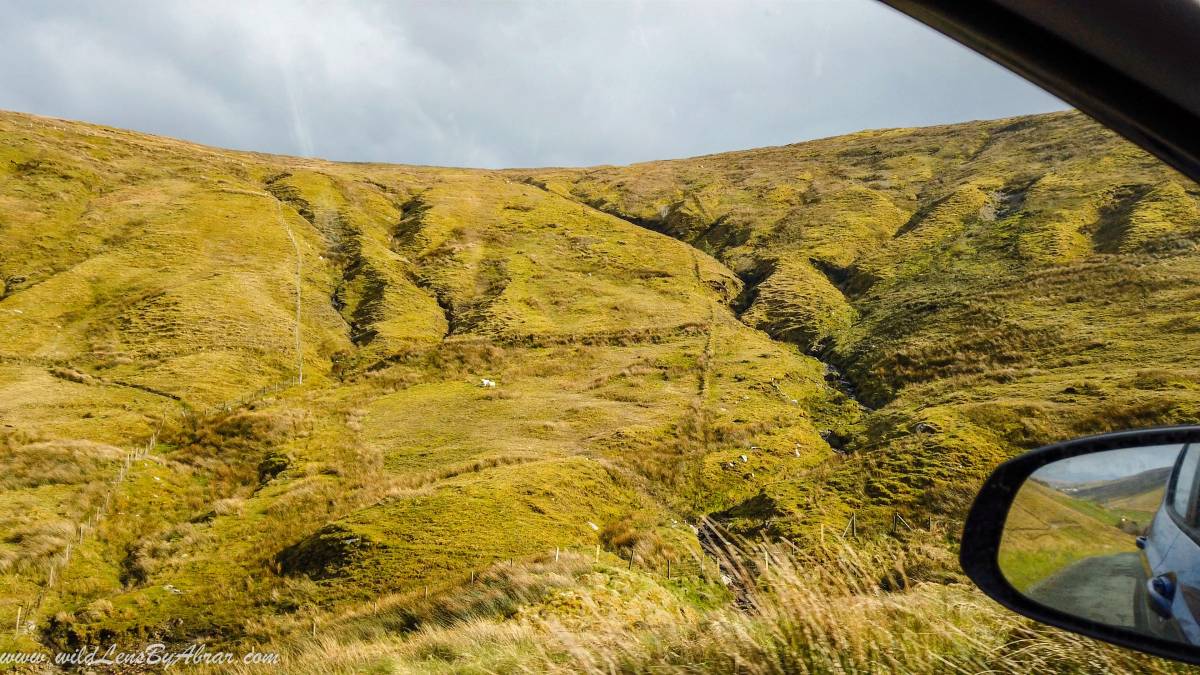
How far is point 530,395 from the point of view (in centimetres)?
3653

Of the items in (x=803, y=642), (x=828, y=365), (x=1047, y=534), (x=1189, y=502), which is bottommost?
(x=803, y=642)

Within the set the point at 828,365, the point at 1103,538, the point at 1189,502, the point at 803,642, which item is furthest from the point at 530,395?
the point at 1189,502

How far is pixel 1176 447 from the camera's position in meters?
2.17

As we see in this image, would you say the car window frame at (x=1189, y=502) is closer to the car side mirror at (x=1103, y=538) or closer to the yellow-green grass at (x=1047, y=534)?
the car side mirror at (x=1103, y=538)

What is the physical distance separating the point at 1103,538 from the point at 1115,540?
54 mm

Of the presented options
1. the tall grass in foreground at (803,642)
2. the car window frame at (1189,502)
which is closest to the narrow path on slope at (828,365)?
the tall grass in foreground at (803,642)

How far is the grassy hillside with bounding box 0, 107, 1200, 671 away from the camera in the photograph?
38.3ft

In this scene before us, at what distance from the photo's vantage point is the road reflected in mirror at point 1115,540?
2062 millimetres

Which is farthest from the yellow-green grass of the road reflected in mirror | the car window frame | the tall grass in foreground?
the tall grass in foreground

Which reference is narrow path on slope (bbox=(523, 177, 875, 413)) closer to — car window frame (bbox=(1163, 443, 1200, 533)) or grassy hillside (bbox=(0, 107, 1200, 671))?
grassy hillside (bbox=(0, 107, 1200, 671))

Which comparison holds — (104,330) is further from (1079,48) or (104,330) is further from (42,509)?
(1079,48)

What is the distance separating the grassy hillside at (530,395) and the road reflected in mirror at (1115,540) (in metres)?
2.04

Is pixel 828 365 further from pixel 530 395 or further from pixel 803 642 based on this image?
pixel 803 642

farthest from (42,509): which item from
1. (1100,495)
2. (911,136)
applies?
(911,136)
